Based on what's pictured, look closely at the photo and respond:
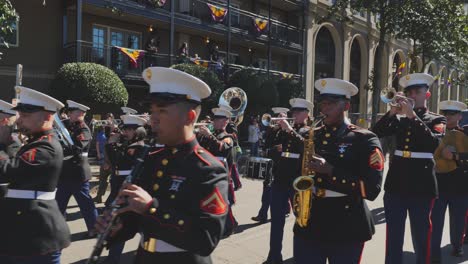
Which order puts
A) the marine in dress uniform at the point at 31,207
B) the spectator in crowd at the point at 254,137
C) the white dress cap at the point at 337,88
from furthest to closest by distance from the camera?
the spectator in crowd at the point at 254,137
the white dress cap at the point at 337,88
the marine in dress uniform at the point at 31,207

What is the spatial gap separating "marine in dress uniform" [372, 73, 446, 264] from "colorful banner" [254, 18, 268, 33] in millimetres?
18318

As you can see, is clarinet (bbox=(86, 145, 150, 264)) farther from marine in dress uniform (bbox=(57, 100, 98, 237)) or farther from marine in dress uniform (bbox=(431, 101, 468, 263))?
marine in dress uniform (bbox=(431, 101, 468, 263))

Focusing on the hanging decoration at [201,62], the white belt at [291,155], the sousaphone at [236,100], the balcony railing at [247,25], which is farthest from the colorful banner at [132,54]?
the white belt at [291,155]

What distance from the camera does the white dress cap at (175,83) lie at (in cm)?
243

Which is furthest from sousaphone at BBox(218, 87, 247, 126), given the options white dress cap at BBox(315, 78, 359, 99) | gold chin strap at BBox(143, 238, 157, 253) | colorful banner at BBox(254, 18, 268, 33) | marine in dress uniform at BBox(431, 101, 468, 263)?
colorful banner at BBox(254, 18, 268, 33)

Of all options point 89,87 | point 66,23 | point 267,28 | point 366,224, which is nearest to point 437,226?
point 366,224

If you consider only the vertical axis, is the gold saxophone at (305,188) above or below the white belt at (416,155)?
below

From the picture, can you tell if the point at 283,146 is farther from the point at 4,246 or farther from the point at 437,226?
the point at 4,246

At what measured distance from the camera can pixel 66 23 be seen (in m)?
16.2

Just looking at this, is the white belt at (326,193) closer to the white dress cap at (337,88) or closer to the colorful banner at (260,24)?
the white dress cap at (337,88)

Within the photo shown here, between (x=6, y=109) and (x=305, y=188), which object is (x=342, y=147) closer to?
(x=305, y=188)

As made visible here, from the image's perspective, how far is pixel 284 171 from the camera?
5.91 meters

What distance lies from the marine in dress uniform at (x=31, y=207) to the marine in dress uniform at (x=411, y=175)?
335 centimetres

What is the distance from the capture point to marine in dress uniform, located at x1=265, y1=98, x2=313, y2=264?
5.48 m
